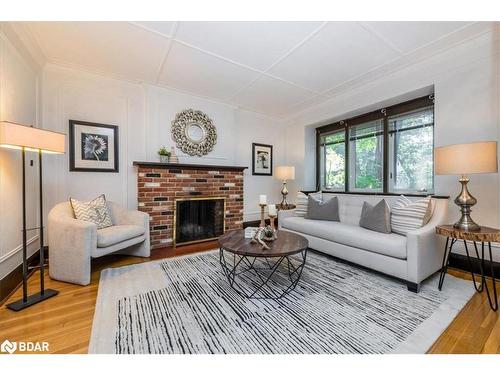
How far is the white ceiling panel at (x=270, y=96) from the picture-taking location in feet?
11.3

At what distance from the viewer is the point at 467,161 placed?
1.85 metres

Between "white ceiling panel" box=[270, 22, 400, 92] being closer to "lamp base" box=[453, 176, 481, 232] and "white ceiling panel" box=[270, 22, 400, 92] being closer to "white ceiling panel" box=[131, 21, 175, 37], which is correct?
"white ceiling panel" box=[131, 21, 175, 37]

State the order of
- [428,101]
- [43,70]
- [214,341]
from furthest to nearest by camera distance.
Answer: [428,101] → [43,70] → [214,341]

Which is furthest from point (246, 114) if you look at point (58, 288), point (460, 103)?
point (58, 288)

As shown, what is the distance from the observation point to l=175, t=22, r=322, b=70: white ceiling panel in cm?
212

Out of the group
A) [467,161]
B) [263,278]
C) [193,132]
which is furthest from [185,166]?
[467,161]

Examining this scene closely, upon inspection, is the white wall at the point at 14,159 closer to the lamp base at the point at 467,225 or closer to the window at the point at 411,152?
the lamp base at the point at 467,225

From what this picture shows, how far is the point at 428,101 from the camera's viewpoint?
3027 mm

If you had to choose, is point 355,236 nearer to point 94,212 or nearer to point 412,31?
point 412,31

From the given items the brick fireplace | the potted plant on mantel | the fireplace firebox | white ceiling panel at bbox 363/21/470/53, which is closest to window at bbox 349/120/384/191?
white ceiling panel at bbox 363/21/470/53

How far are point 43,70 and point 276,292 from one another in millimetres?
3855

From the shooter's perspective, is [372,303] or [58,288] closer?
[372,303]

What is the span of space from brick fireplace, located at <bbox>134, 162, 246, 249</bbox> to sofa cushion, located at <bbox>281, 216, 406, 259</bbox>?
1.36 meters

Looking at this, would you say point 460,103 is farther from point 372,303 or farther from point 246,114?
point 246,114
